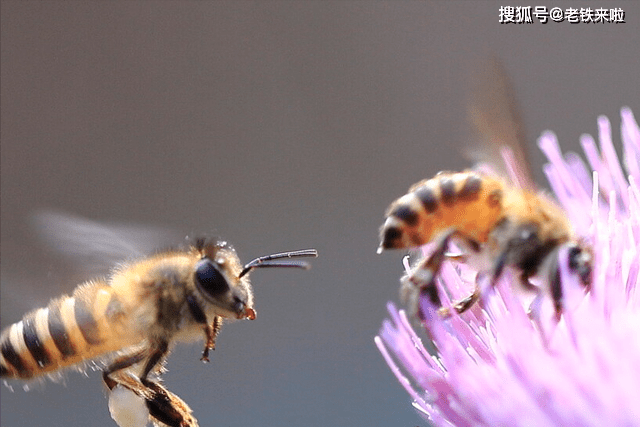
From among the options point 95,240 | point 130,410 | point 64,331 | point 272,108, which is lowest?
point 130,410

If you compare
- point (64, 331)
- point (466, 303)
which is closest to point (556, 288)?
point (466, 303)

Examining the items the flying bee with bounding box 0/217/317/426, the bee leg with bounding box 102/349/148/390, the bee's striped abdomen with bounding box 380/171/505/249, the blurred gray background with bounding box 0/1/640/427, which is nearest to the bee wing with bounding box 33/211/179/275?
the flying bee with bounding box 0/217/317/426

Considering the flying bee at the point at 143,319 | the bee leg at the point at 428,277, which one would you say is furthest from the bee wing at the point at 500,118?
the flying bee at the point at 143,319

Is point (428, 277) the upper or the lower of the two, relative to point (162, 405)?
upper

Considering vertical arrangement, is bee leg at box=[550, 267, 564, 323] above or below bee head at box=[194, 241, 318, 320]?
below

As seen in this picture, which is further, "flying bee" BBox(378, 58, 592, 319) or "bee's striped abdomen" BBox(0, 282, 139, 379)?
"bee's striped abdomen" BBox(0, 282, 139, 379)

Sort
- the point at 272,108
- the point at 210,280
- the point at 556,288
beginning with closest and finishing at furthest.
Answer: the point at 556,288 → the point at 210,280 → the point at 272,108

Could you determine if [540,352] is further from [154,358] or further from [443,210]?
[154,358]

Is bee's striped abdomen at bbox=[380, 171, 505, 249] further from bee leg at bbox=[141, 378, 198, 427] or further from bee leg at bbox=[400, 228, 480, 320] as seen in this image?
bee leg at bbox=[141, 378, 198, 427]

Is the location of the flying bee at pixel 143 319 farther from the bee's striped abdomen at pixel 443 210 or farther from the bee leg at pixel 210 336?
the bee's striped abdomen at pixel 443 210
